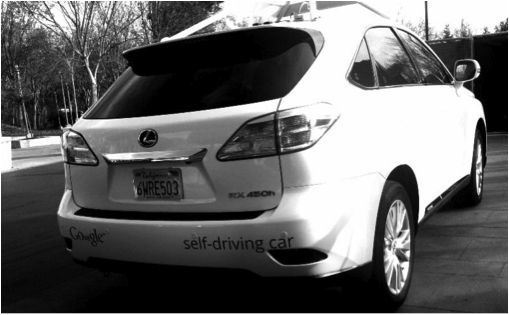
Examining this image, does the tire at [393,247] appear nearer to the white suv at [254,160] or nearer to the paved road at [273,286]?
the white suv at [254,160]

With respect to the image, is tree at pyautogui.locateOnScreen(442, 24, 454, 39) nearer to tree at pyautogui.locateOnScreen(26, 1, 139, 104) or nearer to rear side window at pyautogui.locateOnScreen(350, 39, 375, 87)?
tree at pyautogui.locateOnScreen(26, 1, 139, 104)

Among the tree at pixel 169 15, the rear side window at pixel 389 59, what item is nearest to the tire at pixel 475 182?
the rear side window at pixel 389 59

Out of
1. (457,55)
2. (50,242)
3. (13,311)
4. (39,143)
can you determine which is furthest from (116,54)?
(13,311)

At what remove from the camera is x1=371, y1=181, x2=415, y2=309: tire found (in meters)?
3.11

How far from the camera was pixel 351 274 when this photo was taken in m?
2.91

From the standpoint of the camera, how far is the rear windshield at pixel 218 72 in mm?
2953

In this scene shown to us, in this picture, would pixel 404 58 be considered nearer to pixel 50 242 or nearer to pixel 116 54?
pixel 50 242

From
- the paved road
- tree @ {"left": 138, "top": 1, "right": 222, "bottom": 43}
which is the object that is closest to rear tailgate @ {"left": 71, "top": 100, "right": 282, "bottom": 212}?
the paved road

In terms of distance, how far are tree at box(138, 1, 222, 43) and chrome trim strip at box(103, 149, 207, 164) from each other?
26.1m

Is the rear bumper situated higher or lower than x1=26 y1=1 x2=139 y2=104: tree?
lower

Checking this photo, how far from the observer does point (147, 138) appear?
118 inches

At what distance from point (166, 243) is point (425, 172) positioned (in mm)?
1838

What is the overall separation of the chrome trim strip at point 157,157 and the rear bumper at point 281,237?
305 millimetres

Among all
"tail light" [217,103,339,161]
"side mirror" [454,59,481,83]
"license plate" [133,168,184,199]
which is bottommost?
"license plate" [133,168,184,199]
